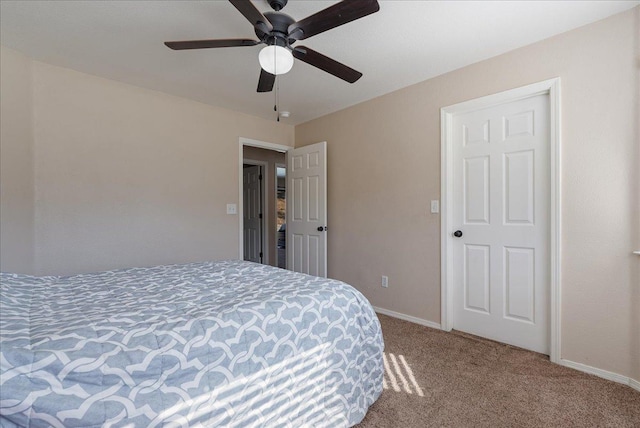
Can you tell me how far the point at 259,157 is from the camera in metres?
5.59

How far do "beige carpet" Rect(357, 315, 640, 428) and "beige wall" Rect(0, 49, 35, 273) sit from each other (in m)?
2.79

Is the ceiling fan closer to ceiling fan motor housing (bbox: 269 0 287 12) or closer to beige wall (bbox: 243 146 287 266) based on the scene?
ceiling fan motor housing (bbox: 269 0 287 12)

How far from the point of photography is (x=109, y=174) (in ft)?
9.46

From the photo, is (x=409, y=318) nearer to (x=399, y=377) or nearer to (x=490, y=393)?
(x=399, y=377)

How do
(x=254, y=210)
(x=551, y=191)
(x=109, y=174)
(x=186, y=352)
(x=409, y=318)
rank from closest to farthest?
(x=186, y=352)
(x=551, y=191)
(x=109, y=174)
(x=409, y=318)
(x=254, y=210)

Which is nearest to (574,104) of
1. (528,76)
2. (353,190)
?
(528,76)

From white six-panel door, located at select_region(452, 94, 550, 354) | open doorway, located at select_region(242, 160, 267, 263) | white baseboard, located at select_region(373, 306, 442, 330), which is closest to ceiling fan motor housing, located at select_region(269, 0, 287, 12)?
white six-panel door, located at select_region(452, 94, 550, 354)

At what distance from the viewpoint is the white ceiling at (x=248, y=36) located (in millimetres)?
1895

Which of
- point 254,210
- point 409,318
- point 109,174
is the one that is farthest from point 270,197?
point 409,318

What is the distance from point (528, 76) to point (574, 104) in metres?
0.39

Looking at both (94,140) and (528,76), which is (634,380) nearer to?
(528,76)

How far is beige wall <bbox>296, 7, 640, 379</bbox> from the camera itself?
1912 mm

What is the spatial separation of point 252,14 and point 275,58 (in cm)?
23

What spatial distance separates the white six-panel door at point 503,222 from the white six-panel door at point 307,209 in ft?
4.97
